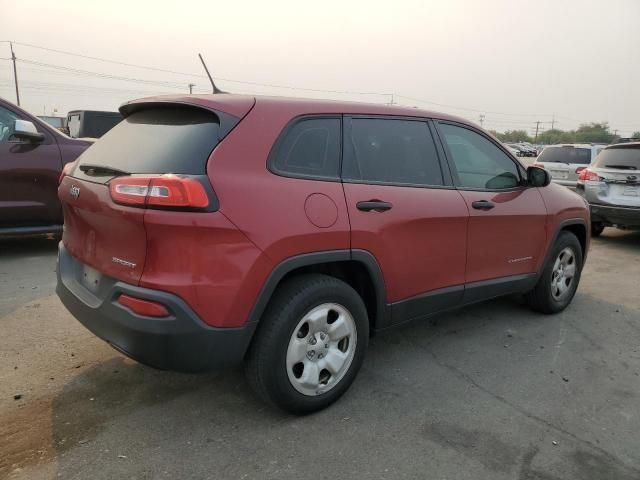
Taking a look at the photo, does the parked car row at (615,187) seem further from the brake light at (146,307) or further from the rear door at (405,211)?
the brake light at (146,307)

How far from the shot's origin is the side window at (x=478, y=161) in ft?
12.1

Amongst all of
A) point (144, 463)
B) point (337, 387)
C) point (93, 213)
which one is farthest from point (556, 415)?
point (93, 213)

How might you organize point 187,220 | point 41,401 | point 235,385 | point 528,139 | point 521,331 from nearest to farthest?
1. point 187,220
2. point 41,401
3. point 235,385
4. point 521,331
5. point 528,139

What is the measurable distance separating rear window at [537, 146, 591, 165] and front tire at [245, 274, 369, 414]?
9.30m

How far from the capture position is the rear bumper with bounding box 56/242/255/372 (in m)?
2.35

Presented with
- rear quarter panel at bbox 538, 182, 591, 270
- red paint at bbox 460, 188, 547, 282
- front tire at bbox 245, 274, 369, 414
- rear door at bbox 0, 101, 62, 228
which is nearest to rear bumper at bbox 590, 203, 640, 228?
rear quarter panel at bbox 538, 182, 591, 270

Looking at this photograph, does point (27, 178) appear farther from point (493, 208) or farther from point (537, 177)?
point (537, 177)

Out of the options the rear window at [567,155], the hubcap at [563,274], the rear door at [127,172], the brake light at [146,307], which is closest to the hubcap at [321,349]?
the brake light at [146,307]

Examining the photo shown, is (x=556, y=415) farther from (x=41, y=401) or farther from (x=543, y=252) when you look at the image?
(x=41, y=401)

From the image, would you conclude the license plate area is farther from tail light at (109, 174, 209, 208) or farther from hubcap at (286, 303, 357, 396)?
hubcap at (286, 303, 357, 396)

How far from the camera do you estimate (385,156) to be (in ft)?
10.6

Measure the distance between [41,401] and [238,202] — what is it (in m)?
1.66

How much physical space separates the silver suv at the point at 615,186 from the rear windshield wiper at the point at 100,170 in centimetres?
717

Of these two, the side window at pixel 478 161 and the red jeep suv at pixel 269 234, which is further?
the side window at pixel 478 161
